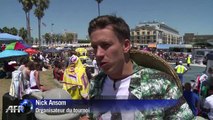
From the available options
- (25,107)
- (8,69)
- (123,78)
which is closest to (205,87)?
(123,78)

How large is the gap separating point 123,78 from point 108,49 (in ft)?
0.79

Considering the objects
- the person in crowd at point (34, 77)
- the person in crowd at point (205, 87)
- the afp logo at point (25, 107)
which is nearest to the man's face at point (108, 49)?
the afp logo at point (25, 107)

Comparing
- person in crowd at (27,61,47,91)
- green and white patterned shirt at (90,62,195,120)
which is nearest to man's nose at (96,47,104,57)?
green and white patterned shirt at (90,62,195,120)

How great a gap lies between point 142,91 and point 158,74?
→ 134 mm

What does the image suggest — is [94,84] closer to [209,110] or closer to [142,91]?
[142,91]

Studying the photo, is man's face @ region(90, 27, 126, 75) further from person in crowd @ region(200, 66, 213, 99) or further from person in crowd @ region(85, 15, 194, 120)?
person in crowd @ region(200, 66, 213, 99)

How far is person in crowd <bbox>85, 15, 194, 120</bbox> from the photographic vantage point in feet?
5.95

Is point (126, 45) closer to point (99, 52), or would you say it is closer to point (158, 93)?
point (99, 52)

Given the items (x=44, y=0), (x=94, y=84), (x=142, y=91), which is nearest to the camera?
(x=142, y=91)

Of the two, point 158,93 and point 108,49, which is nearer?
point 158,93

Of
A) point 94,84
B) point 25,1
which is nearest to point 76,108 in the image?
point 94,84

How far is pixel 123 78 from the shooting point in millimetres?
2066

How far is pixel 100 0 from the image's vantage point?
247 ft

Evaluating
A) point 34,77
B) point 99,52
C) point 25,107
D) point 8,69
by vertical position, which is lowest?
point 8,69
